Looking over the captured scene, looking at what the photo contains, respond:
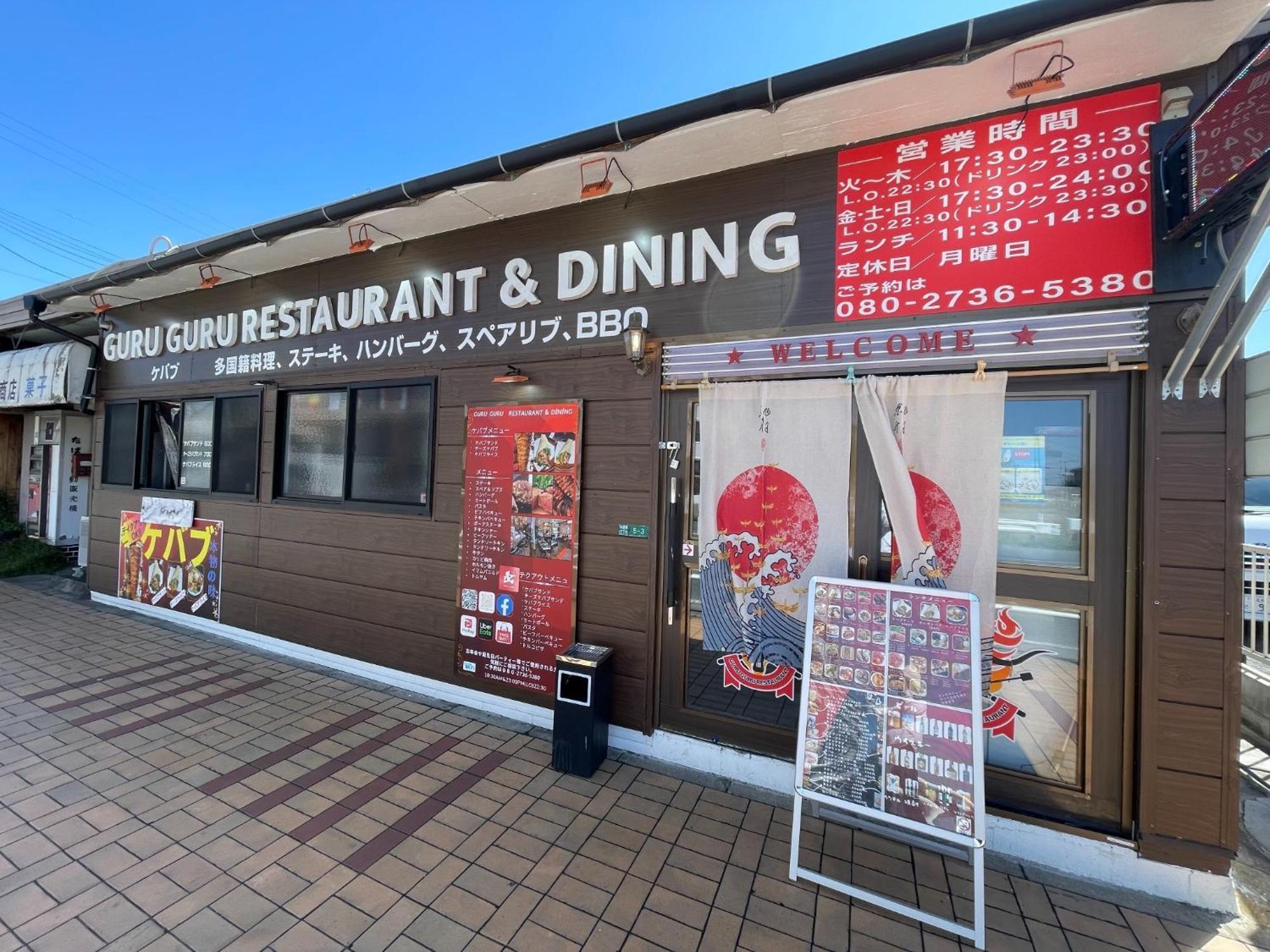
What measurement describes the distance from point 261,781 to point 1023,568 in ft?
13.3

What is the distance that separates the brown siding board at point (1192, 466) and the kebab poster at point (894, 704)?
0.99 metres

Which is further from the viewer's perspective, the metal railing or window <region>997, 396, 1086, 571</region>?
the metal railing

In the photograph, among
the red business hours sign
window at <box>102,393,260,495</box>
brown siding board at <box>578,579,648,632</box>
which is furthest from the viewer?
window at <box>102,393,260,495</box>

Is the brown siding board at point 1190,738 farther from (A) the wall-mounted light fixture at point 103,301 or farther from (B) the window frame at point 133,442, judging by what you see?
(A) the wall-mounted light fixture at point 103,301

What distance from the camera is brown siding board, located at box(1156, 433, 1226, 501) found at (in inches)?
86.0

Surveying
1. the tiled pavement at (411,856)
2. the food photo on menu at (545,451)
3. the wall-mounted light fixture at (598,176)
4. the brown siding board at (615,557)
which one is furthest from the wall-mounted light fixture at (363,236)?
the tiled pavement at (411,856)

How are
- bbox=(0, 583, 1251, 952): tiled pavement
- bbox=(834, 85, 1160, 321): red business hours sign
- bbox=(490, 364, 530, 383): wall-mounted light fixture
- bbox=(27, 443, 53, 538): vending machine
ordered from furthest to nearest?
bbox=(27, 443, 53, 538): vending machine < bbox=(490, 364, 530, 383): wall-mounted light fixture < bbox=(834, 85, 1160, 321): red business hours sign < bbox=(0, 583, 1251, 952): tiled pavement

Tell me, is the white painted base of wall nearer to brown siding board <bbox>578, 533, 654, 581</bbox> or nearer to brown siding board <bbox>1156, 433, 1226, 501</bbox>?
brown siding board <bbox>578, 533, 654, 581</bbox>

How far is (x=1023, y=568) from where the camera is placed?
2492 millimetres

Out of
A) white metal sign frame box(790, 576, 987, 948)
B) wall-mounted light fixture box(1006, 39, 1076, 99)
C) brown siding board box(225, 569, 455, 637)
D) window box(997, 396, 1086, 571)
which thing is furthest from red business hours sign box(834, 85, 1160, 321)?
brown siding board box(225, 569, 455, 637)

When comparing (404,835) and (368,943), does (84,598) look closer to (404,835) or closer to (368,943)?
(404,835)

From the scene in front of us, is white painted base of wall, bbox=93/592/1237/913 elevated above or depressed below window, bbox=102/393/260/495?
below

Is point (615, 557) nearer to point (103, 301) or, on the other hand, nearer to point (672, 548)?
point (672, 548)

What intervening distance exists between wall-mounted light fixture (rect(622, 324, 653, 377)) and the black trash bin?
1.76 m
